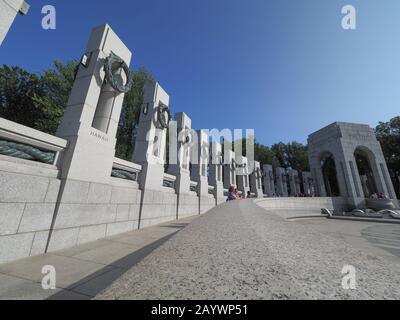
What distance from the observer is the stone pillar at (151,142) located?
29.2ft

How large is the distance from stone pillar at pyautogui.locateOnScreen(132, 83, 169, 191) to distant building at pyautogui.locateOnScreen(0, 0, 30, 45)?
5.56m

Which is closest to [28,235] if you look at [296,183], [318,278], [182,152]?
[318,278]

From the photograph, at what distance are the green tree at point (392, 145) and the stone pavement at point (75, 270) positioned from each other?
53.6 meters

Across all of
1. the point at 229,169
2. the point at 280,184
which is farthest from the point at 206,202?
the point at 280,184

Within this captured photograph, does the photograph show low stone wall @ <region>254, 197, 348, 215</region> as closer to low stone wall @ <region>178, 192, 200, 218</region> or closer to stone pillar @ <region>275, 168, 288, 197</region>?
low stone wall @ <region>178, 192, 200, 218</region>

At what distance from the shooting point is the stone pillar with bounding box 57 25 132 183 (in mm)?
5589

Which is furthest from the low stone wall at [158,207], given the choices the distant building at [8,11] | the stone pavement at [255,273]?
the stone pavement at [255,273]

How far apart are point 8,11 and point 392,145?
5698cm

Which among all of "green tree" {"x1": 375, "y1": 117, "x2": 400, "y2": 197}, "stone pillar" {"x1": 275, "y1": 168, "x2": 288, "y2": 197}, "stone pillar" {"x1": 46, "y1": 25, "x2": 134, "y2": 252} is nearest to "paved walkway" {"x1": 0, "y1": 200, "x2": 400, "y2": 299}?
"stone pillar" {"x1": 46, "y1": 25, "x2": 134, "y2": 252}

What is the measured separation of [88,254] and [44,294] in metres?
1.94

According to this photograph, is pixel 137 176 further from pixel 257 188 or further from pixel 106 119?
pixel 257 188

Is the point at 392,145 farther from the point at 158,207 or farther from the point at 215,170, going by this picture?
the point at 158,207

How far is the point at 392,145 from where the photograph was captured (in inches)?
1537

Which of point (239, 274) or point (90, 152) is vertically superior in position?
point (90, 152)
